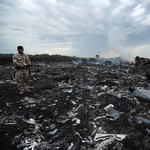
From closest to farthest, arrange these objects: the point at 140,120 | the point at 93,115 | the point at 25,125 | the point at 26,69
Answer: the point at 25,125, the point at 140,120, the point at 93,115, the point at 26,69

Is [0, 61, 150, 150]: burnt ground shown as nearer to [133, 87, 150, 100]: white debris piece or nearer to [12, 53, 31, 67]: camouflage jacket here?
[133, 87, 150, 100]: white debris piece

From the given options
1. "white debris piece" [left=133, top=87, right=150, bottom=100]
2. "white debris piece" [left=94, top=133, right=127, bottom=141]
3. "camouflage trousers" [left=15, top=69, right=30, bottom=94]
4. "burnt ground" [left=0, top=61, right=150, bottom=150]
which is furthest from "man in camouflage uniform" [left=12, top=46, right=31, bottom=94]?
"white debris piece" [left=133, top=87, right=150, bottom=100]

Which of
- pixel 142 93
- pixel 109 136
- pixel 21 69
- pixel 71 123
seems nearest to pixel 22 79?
pixel 21 69

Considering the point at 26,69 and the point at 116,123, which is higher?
the point at 26,69

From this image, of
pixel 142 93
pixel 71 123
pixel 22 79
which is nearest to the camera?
pixel 71 123

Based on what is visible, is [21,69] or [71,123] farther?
[21,69]

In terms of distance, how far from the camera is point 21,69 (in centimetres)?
446

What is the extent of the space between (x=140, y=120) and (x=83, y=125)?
169cm

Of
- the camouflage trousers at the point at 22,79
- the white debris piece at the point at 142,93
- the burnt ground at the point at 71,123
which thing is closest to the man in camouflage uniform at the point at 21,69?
the camouflage trousers at the point at 22,79

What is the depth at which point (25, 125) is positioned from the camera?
2.64 meters

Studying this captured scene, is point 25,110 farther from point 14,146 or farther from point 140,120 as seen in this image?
point 140,120

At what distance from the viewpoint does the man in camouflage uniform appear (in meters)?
4.33

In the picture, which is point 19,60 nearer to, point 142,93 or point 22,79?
point 22,79

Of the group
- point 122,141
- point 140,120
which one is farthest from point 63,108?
point 140,120
